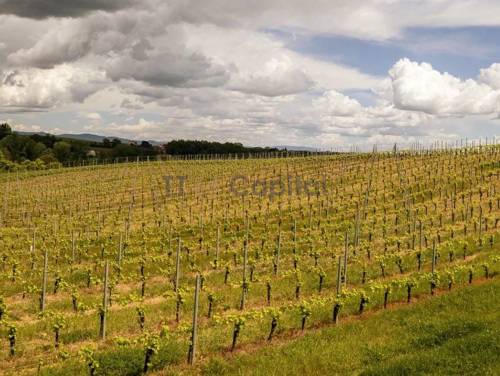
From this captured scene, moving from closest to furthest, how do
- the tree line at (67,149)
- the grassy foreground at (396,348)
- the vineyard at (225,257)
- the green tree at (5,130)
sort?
the grassy foreground at (396,348) < the vineyard at (225,257) < the tree line at (67,149) < the green tree at (5,130)

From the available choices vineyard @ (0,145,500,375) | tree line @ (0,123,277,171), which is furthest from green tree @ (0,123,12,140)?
vineyard @ (0,145,500,375)

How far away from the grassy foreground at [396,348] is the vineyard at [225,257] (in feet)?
3.13

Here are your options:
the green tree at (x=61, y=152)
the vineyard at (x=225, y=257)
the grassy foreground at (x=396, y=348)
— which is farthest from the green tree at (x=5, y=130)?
the grassy foreground at (x=396, y=348)

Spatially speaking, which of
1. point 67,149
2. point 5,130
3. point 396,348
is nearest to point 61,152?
point 67,149

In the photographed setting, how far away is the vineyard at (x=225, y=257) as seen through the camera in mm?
13016

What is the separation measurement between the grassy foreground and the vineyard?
0.95m

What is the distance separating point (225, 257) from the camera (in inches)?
1004

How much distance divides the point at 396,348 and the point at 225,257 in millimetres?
Answer: 14779

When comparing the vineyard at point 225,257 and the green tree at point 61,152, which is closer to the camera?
the vineyard at point 225,257

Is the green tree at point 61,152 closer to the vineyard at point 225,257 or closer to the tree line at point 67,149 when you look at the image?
the tree line at point 67,149

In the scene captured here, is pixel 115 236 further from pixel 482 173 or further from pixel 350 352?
pixel 482 173

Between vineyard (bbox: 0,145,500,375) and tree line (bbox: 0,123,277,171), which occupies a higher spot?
tree line (bbox: 0,123,277,171)

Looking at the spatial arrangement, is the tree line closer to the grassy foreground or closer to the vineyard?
the vineyard

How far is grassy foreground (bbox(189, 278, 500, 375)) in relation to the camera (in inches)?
405
